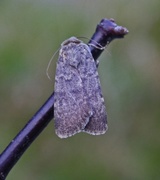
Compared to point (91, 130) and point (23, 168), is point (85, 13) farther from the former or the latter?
point (91, 130)

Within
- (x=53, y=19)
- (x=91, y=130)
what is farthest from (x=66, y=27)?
(x=91, y=130)

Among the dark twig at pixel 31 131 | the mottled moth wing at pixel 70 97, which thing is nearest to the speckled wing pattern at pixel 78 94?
the mottled moth wing at pixel 70 97

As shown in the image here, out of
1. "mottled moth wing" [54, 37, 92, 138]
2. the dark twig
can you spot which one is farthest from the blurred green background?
the dark twig

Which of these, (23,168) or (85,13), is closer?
(23,168)

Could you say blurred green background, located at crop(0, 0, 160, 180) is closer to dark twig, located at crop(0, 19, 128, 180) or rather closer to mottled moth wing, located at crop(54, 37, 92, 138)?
mottled moth wing, located at crop(54, 37, 92, 138)

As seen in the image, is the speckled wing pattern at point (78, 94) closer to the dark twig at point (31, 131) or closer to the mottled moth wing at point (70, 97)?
the mottled moth wing at point (70, 97)

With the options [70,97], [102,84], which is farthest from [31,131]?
[102,84]
